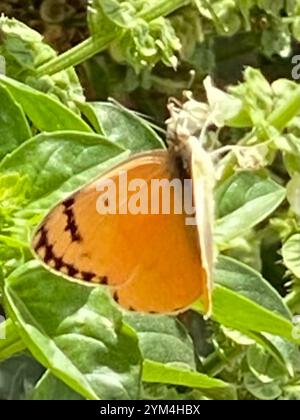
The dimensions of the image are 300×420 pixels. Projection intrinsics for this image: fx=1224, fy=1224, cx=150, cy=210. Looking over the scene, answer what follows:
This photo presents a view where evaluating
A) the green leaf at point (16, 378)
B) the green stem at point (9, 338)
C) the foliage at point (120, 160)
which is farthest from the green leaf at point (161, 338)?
the green leaf at point (16, 378)

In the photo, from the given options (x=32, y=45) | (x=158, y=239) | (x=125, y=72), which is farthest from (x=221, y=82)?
(x=158, y=239)

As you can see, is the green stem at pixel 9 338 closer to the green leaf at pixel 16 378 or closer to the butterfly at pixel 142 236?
the butterfly at pixel 142 236

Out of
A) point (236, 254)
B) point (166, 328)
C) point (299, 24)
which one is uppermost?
point (299, 24)

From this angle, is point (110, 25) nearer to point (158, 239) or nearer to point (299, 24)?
point (299, 24)

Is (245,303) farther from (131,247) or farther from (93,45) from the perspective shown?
(93,45)

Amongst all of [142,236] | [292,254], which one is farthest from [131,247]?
[292,254]
